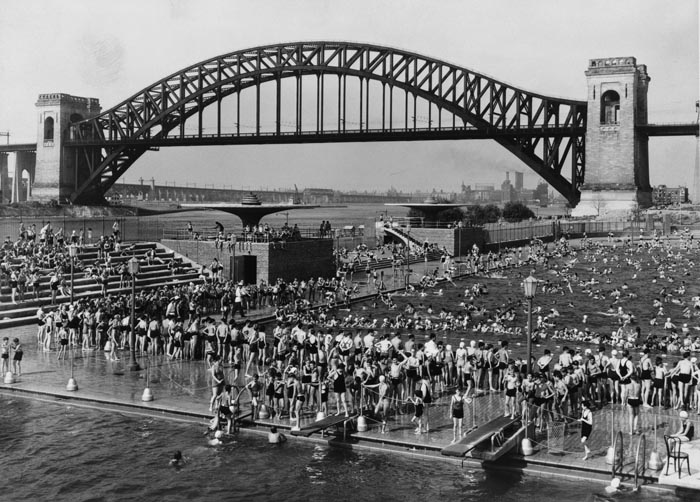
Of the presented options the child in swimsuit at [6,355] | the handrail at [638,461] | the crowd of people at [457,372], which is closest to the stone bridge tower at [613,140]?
the crowd of people at [457,372]

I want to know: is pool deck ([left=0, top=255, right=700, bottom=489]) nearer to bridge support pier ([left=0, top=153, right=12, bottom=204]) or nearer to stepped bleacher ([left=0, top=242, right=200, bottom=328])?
stepped bleacher ([left=0, top=242, right=200, bottom=328])

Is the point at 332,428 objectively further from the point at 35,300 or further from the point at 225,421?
the point at 35,300

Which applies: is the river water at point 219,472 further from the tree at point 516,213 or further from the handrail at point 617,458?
the tree at point 516,213

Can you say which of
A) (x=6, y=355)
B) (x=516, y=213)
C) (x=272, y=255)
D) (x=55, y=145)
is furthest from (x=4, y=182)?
(x=6, y=355)

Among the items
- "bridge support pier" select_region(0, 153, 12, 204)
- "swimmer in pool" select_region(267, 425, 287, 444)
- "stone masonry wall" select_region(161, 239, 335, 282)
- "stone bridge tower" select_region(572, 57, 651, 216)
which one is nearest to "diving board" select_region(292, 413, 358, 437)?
"swimmer in pool" select_region(267, 425, 287, 444)

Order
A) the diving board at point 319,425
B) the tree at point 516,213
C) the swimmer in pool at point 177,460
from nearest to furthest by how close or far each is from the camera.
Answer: the swimmer in pool at point 177,460 < the diving board at point 319,425 < the tree at point 516,213
